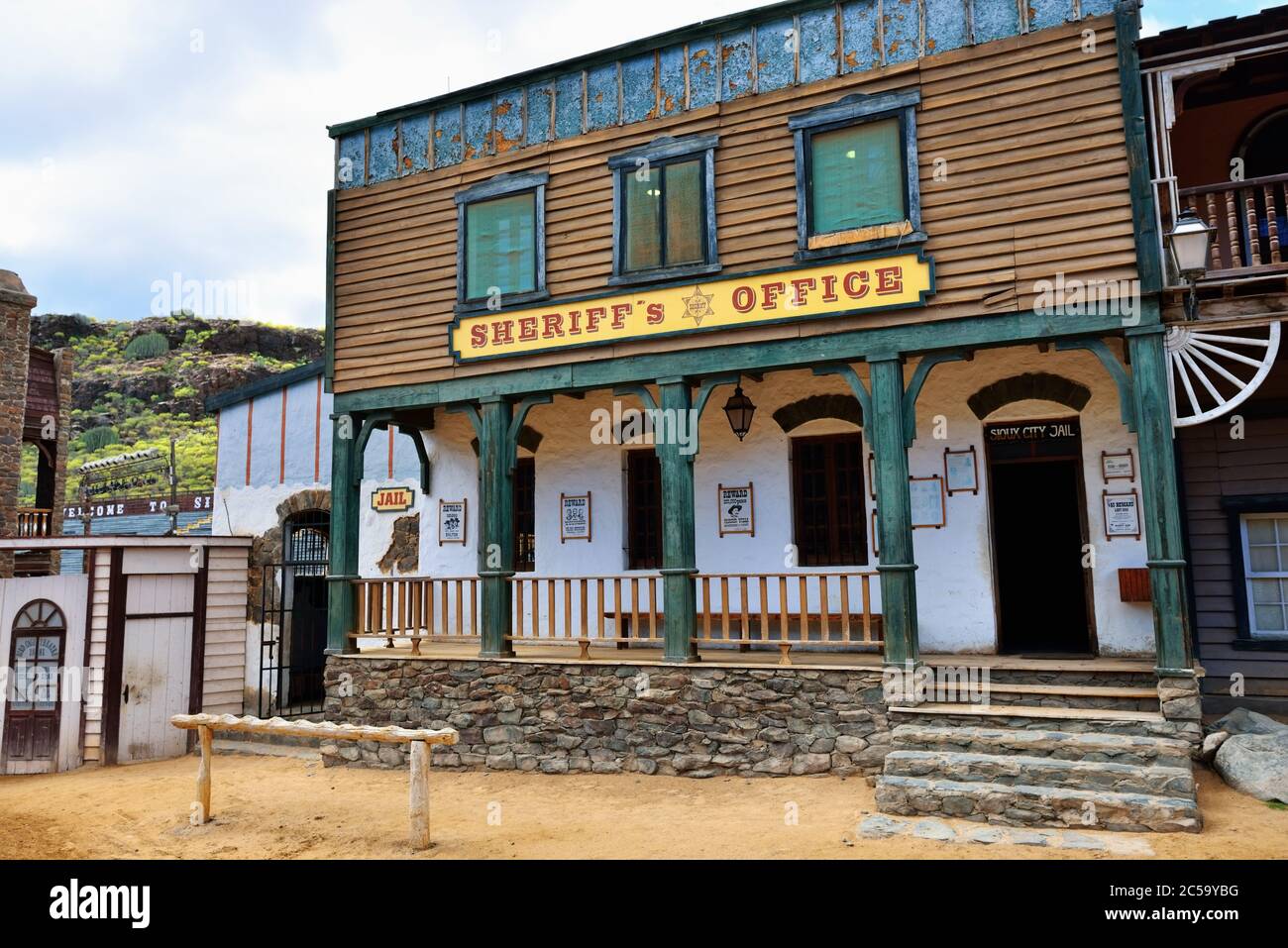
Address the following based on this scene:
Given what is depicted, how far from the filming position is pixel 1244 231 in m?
7.64

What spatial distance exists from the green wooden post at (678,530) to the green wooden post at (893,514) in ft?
6.16

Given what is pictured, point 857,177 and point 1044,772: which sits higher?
point 857,177

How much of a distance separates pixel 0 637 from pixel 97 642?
114 cm

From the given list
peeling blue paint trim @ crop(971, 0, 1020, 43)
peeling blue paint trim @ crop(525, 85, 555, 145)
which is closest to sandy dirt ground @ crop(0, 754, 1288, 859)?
peeling blue paint trim @ crop(971, 0, 1020, 43)

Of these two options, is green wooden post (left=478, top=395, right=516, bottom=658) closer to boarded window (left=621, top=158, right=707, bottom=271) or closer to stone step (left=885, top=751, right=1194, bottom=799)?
boarded window (left=621, top=158, right=707, bottom=271)

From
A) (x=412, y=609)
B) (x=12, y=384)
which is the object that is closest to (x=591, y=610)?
(x=412, y=609)

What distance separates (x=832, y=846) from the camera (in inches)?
236

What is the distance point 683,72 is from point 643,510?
513 cm

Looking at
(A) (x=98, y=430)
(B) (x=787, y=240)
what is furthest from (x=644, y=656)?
(A) (x=98, y=430)

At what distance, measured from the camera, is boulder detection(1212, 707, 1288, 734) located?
7582mm

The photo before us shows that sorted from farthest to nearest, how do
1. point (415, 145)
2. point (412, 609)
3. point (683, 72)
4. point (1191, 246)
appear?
point (415, 145), point (412, 609), point (683, 72), point (1191, 246)

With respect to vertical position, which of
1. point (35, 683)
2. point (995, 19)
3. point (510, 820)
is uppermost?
point (995, 19)

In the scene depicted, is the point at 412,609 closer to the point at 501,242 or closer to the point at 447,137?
the point at 501,242

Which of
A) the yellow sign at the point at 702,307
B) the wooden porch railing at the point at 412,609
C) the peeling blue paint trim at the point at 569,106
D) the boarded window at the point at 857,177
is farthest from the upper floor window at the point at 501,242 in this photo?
the wooden porch railing at the point at 412,609
